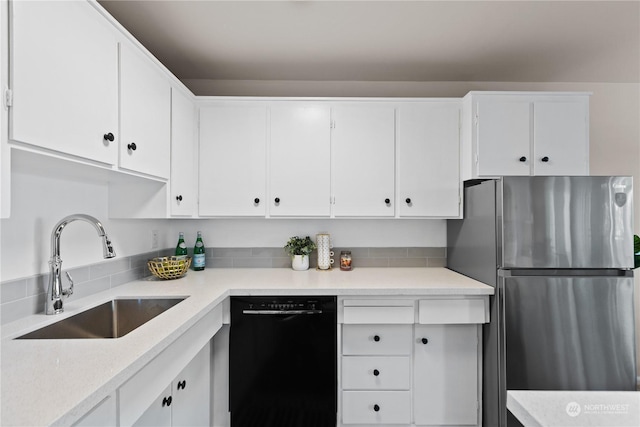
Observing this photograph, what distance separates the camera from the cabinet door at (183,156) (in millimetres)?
1967

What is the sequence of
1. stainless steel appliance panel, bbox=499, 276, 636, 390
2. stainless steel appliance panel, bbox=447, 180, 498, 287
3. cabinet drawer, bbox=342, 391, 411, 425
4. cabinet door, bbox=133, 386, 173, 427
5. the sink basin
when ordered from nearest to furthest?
cabinet door, bbox=133, 386, 173, 427
the sink basin
stainless steel appliance panel, bbox=499, 276, 636, 390
stainless steel appliance panel, bbox=447, 180, 498, 287
cabinet drawer, bbox=342, 391, 411, 425

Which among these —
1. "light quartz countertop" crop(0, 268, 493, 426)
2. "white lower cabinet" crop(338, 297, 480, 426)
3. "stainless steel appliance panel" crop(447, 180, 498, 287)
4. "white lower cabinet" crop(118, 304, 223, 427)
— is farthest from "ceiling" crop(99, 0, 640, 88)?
"white lower cabinet" crop(338, 297, 480, 426)

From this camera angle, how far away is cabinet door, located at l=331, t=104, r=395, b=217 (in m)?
2.25

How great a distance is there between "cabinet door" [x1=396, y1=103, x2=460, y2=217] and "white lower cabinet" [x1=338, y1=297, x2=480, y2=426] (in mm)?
814

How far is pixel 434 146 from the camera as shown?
2242 millimetres

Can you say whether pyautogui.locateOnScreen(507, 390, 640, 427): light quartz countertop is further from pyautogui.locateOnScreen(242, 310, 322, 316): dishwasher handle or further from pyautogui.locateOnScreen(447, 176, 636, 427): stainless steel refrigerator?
pyautogui.locateOnScreen(242, 310, 322, 316): dishwasher handle

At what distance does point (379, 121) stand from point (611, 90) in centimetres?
207

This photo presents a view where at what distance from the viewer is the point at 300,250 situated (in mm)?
2426

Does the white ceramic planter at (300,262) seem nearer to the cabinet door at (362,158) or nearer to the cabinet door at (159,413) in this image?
the cabinet door at (362,158)

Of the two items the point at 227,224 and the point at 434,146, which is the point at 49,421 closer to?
the point at 227,224

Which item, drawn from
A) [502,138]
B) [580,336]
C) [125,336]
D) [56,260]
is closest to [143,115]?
[56,260]

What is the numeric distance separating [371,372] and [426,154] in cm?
146

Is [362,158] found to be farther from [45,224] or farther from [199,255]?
[45,224]

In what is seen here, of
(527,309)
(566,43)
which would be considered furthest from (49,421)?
(566,43)
